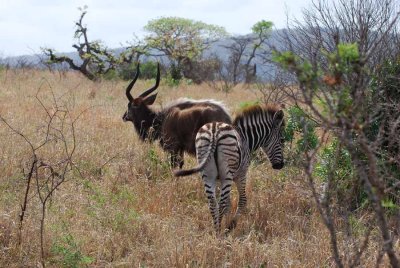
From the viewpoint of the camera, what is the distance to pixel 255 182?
22.9 feet

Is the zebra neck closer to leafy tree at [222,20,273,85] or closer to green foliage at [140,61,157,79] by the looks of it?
leafy tree at [222,20,273,85]

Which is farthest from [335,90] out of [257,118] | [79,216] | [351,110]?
[257,118]

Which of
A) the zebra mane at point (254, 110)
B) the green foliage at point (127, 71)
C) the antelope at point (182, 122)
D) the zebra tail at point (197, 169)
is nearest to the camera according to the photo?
the zebra tail at point (197, 169)

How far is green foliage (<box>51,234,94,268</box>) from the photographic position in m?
4.30

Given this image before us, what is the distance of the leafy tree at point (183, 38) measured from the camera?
Result: 33.2 m

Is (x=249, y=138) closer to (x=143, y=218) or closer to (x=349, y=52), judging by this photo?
(x=143, y=218)

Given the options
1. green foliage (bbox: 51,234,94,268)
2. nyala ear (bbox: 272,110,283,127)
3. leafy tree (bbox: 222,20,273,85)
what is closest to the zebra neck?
nyala ear (bbox: 272,110,283,127)

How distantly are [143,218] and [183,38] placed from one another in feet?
133

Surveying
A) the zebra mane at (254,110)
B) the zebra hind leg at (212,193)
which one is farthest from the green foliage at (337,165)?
the zebra hind leg at (212,193)

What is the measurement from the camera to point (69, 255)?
14.1ft

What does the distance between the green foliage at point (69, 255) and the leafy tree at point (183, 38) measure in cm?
2767

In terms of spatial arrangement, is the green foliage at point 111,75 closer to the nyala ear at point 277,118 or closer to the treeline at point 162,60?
the treeline at point 162,60

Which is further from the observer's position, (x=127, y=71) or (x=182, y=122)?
(x=127, y=71)

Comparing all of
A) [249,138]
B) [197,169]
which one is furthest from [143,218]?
[249,138]
